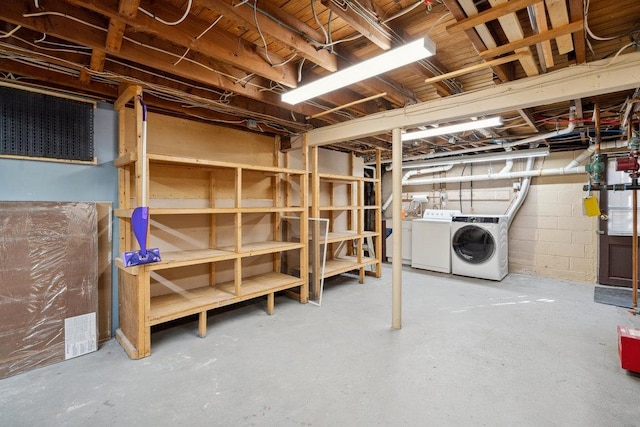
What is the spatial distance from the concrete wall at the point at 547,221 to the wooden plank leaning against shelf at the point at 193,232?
13.2ft

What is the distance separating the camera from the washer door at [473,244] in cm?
490

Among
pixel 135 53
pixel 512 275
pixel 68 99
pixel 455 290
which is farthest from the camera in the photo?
pixel 512 275

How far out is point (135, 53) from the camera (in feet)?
6.91

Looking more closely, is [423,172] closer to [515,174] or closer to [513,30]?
[515,174]

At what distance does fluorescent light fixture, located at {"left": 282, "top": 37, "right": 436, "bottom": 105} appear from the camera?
1.81 meters

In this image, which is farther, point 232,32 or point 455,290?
point 455,290

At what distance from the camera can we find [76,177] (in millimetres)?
2648

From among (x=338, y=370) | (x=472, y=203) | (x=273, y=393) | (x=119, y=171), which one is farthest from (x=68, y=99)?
(x=472, y=203)

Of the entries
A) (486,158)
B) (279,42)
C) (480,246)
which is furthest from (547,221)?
(279,42)

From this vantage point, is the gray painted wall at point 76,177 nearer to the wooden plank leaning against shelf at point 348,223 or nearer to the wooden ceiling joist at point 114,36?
the wooden ceiling joist at point 114,36

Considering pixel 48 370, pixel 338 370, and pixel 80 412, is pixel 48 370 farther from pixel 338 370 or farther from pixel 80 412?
pixel 338 370

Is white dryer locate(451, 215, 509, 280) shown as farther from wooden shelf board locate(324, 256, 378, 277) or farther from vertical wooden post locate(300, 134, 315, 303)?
vertical wooden post locate(300, 134, 315, 303)

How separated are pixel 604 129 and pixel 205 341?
18.8 ft

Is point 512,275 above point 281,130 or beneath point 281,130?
beneath
